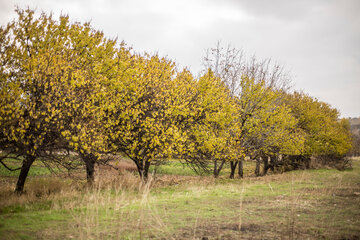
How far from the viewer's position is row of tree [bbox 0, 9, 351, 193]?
9812 millimetres

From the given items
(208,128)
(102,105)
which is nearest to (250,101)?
(208,128)

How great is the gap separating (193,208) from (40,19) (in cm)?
1162

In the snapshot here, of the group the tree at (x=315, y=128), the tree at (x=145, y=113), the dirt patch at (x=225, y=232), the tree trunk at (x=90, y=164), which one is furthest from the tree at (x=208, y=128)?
the tree at (x=315, y=128)

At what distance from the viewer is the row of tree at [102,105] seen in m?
9.81

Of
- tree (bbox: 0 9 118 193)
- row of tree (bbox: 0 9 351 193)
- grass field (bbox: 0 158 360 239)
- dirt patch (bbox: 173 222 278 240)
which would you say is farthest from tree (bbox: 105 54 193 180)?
dirt patch (bbox: 173 222 278 240)

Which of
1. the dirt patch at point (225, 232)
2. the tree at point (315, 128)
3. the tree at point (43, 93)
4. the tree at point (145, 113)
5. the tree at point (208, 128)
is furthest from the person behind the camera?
the tree at point (315, 128)

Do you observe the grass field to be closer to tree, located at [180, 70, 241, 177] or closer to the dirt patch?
the dirt patch

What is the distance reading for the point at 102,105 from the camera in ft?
39.9

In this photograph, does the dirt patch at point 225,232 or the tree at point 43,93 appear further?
the tree at point 43,93

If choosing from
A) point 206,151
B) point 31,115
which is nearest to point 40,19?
point 31,115

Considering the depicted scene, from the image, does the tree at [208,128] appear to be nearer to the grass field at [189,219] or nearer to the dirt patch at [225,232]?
the grass field at [189,219]

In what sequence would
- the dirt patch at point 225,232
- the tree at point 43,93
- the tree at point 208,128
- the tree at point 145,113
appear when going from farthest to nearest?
the tree at point 208,128, the tree at point 145,113, the tree at point 43,93, the dirt patch at point 225,232

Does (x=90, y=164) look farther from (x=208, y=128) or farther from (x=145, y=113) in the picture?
(x=208, y=128)

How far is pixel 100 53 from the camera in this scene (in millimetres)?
14016
